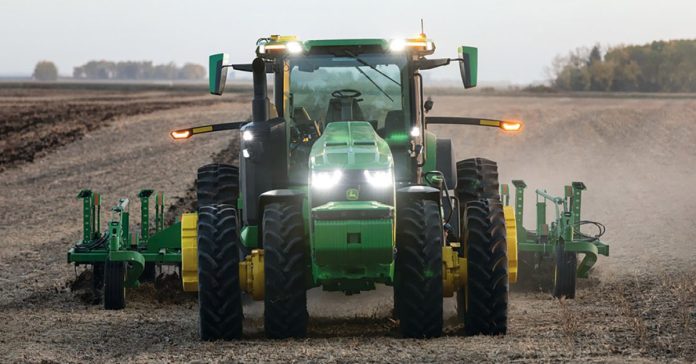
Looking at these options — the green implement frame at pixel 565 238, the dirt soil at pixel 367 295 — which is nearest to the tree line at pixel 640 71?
the dirt soil at pixel 367 295

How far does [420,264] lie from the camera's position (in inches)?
365

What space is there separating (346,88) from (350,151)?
5.60ft

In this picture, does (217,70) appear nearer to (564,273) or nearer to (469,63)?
(469,63)

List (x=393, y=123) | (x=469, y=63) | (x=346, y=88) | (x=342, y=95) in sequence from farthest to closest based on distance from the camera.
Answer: (x=346, y=88), (x=342, y=95), (x=393, y=123), (x=469, y=63)

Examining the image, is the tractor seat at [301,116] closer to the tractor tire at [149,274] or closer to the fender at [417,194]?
the fender at [417,194]

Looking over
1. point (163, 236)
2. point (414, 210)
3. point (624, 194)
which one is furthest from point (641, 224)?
point (414, 210)

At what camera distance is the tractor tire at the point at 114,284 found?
11.6 m

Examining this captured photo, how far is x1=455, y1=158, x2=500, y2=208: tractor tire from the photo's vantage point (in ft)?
41.7

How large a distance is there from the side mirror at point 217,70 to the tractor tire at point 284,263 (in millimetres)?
1595

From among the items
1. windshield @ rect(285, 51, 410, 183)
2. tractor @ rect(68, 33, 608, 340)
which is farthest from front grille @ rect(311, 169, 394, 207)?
windshield @ rect(285, 51, 410, 183)

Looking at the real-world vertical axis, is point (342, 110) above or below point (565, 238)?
above

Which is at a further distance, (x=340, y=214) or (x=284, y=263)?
(x=284, y=263)

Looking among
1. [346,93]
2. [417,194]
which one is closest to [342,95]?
[346,93]

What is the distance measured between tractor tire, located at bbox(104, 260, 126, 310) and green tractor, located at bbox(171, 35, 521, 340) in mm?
1418
